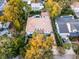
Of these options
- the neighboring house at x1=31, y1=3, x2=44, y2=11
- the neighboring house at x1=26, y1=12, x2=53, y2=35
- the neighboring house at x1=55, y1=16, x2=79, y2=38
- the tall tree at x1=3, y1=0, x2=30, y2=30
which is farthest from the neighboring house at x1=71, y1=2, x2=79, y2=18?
the tall tree at x1=3, y1=0, x2=30, y2=30

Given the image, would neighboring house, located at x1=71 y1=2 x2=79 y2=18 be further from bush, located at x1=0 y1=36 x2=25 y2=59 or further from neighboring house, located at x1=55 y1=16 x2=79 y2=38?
bush, located at x1=0 y1=36 x2=25 y2=59

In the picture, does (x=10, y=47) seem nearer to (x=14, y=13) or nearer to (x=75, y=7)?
(x=14, y=13)

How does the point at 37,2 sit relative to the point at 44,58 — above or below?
above

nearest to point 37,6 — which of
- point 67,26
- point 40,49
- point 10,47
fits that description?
point 67,26

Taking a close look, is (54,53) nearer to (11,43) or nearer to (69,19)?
(11,43)

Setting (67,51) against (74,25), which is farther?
(74,25)

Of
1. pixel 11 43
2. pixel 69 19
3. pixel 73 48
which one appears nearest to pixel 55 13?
pixel 69 19
